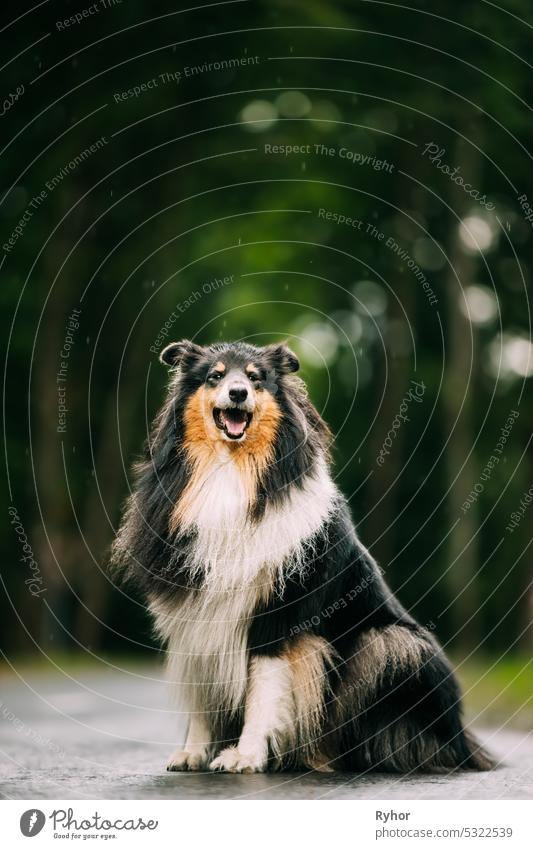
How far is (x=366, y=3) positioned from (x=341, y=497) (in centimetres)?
804

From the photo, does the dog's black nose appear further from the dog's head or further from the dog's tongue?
the dog's tongue

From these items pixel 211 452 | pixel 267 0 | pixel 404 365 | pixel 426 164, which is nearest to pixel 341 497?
pixel 211 452

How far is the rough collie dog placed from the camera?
6270 millimetres

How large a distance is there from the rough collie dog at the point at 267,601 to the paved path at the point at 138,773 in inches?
10.3

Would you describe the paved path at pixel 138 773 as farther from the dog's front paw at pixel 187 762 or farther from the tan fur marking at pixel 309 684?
the tan fur marking at pixel 309 684

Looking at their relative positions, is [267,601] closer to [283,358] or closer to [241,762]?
[241,762]

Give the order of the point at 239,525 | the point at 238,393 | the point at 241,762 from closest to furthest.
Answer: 1. the point at 241,762
2. the point at 238,393
3. the point at 239,525

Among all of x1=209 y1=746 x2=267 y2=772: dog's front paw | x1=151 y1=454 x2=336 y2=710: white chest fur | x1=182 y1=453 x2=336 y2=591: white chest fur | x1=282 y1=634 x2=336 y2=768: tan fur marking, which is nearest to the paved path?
x1=209 y1=746 x2=267 y2=772: dog's front paw

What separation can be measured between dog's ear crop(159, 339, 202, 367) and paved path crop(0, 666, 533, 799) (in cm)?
263

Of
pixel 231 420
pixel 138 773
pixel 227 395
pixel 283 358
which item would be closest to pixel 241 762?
pixel 138 773

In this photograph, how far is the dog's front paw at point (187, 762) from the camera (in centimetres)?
654

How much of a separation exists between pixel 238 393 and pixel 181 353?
702mm

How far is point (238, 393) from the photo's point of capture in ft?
20.9

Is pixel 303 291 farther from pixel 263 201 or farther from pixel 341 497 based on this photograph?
pixel 341 497
